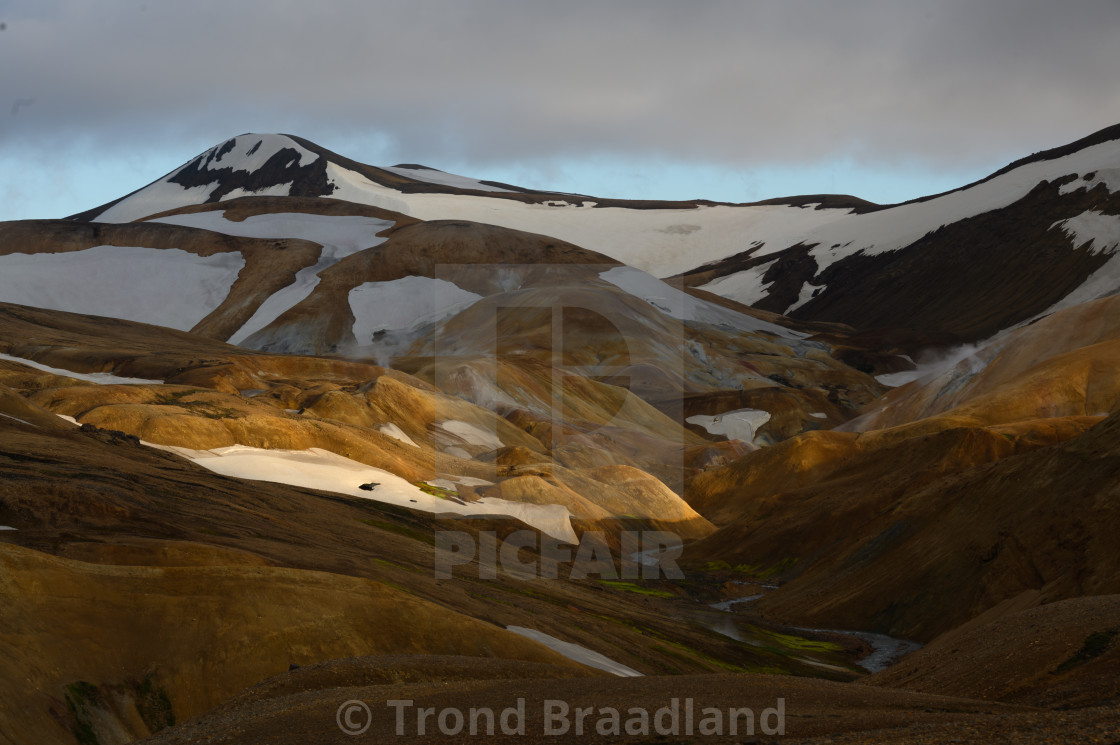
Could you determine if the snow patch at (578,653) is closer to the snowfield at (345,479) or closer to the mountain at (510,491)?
the mountain at (510,491)

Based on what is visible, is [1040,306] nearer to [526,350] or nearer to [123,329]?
[526,350]

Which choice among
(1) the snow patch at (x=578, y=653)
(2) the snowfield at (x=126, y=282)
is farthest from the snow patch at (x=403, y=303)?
(1) the snow patch at (x=578, y=653)

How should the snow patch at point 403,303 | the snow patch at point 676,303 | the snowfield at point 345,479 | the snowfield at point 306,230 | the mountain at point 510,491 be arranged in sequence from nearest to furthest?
the mountain at point 510,491 → the snowfield at point 345,479 → the snow patch at point 403,303 → the snow patch at point 676,303 → the snowfield at point 306,230

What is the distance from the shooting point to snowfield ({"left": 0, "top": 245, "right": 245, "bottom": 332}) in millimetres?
131250

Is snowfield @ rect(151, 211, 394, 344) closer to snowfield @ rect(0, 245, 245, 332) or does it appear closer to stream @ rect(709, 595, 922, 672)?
snowfield @ rect(0, 245, 245, 332)

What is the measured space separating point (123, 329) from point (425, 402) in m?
40.6

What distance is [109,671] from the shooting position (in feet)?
69.9

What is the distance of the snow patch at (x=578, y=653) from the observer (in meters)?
29.3

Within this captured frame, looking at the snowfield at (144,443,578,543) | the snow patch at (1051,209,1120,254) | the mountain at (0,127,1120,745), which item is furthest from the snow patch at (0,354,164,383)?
the snow patch at (1051,209,1120,254)

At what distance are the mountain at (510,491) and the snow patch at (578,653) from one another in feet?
0.68

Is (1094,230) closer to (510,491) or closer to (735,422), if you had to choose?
(735,422)

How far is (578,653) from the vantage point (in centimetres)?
3025

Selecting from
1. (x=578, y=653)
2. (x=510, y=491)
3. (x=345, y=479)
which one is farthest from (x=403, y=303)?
(x=578, y=653)

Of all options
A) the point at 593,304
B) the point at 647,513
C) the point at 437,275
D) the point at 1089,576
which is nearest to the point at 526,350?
the point at 593,304
